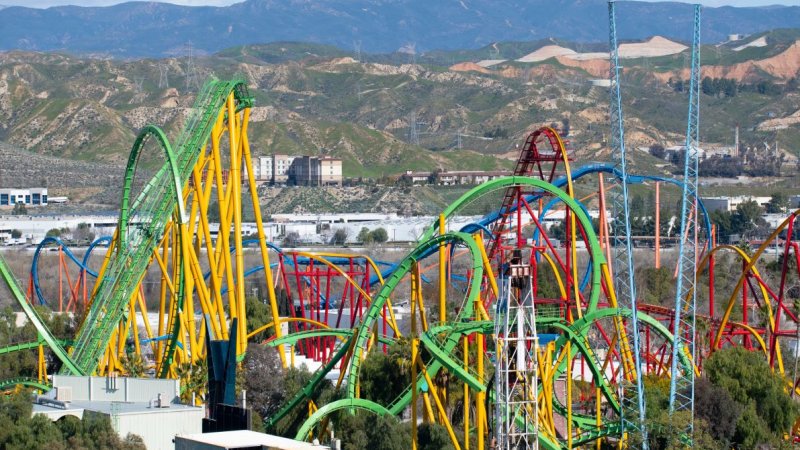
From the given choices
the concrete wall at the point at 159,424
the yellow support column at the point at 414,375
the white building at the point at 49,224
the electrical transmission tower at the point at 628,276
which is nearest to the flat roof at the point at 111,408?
the concrete wall at the point at 159,424

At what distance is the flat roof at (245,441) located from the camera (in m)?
32.1

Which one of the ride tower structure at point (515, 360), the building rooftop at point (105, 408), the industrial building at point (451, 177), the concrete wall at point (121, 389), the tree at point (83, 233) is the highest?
the industrial building at point (451, 177)

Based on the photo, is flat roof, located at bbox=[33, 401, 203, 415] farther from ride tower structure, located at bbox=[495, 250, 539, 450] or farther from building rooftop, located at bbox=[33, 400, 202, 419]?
ride tower structure, located at bbox=[495, 250, 539, 450]

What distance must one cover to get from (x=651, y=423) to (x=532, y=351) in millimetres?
7945

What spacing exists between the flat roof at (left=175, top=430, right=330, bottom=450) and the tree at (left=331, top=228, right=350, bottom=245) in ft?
320

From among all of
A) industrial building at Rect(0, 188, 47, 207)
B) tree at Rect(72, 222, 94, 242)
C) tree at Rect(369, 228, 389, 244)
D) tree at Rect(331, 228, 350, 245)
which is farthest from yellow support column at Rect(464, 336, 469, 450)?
industrial building at Rect(0, 188, 47, 207)

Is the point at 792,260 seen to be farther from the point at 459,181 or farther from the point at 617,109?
the point at 459,181

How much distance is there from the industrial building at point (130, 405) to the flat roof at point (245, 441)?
14.2 feet

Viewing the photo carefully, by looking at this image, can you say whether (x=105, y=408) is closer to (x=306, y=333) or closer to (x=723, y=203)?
(x=306, y=333)

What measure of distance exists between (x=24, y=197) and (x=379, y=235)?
4264 centimetres

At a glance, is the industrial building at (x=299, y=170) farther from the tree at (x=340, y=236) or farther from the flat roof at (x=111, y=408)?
the flat roof at (x=111, y=408)

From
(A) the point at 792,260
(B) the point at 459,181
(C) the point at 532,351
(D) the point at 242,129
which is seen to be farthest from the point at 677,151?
(C) the point at 532,351

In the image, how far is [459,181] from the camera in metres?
168

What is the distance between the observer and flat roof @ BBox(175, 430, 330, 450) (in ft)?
105
